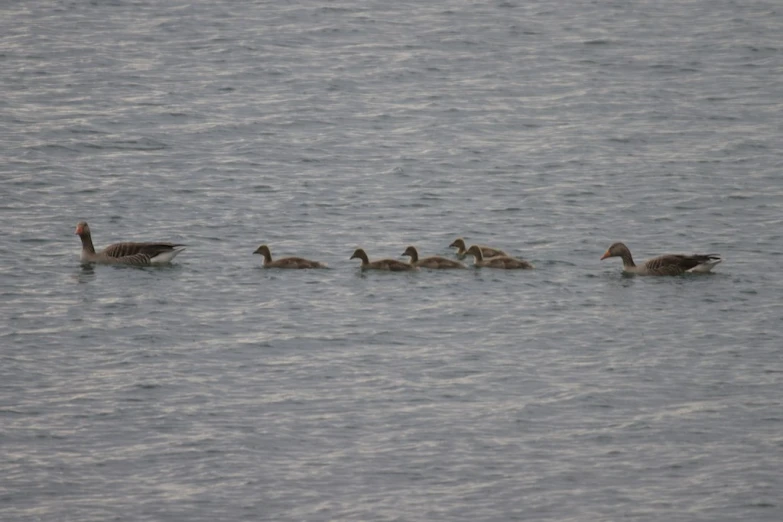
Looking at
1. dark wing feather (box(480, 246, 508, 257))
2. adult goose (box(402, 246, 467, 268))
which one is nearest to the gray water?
adult goose (box(402, 246, 467, 268))

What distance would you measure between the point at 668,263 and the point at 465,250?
3856mm

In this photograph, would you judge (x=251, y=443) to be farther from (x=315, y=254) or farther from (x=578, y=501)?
(x=315, y=254)

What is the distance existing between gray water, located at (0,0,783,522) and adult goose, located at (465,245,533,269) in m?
0.22

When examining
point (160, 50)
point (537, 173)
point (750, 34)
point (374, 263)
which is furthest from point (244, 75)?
point (374, 263)

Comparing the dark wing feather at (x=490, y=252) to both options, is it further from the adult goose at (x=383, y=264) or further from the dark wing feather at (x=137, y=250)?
→ the dark wing feather at (x=137, y=250)

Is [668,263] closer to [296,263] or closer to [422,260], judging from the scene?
[422,260]

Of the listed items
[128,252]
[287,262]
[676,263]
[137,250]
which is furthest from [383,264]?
[676,263]

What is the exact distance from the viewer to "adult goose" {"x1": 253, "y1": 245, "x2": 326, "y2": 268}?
25.5 metres

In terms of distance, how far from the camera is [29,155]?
35188mm

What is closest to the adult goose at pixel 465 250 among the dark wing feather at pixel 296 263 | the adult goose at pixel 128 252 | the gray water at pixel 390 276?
the gray water at pixel 390 276

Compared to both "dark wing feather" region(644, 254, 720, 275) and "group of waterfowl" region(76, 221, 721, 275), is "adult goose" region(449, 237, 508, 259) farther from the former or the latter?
"dark wing feather" region(644, 254, 720, 275)

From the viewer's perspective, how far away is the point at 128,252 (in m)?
26.3

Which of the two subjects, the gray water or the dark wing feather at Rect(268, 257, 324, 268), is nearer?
the gray water

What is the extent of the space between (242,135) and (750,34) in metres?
19.7
